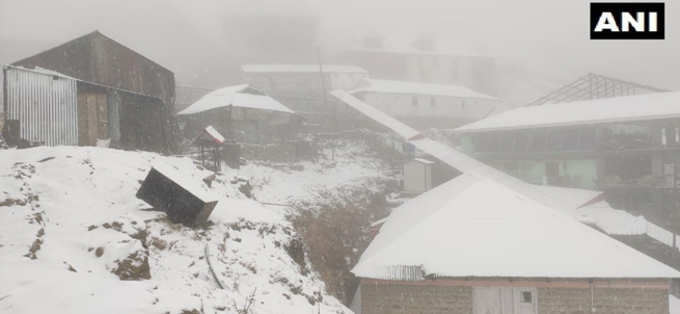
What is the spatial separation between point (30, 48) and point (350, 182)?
59.5 metres

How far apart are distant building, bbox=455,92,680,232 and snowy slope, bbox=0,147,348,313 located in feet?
76.3

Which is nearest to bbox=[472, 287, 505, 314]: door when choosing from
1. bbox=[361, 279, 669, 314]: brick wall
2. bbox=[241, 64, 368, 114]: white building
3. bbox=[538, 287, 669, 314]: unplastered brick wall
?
bbox=[361, 279, 669, 314]: brick wall

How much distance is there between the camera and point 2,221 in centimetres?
735

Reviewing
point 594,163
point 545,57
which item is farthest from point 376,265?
point 545,57

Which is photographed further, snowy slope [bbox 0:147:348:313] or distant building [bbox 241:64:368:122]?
distant building [bbox 241:64:368:122]

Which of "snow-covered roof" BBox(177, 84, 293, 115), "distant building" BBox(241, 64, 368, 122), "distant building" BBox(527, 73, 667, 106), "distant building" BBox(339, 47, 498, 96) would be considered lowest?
"snow-covered roof" BBox(177, 84, 293, 115)

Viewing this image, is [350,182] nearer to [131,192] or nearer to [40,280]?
[131,192]

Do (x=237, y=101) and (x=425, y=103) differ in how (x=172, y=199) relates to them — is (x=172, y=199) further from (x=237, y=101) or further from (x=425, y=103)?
(x=425, y=103)

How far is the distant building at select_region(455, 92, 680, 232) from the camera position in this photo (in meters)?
24.9

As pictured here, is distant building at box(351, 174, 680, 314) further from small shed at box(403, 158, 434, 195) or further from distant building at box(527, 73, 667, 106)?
distant building at box(527, 73, 667, 106)

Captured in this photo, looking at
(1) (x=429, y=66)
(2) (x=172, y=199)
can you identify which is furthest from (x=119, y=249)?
(1) (x=429, y=66)

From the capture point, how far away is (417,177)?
27.7 meters

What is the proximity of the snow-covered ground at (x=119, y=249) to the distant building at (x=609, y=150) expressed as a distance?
23215 millimetres

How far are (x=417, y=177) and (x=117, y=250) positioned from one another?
22299 millimetres
